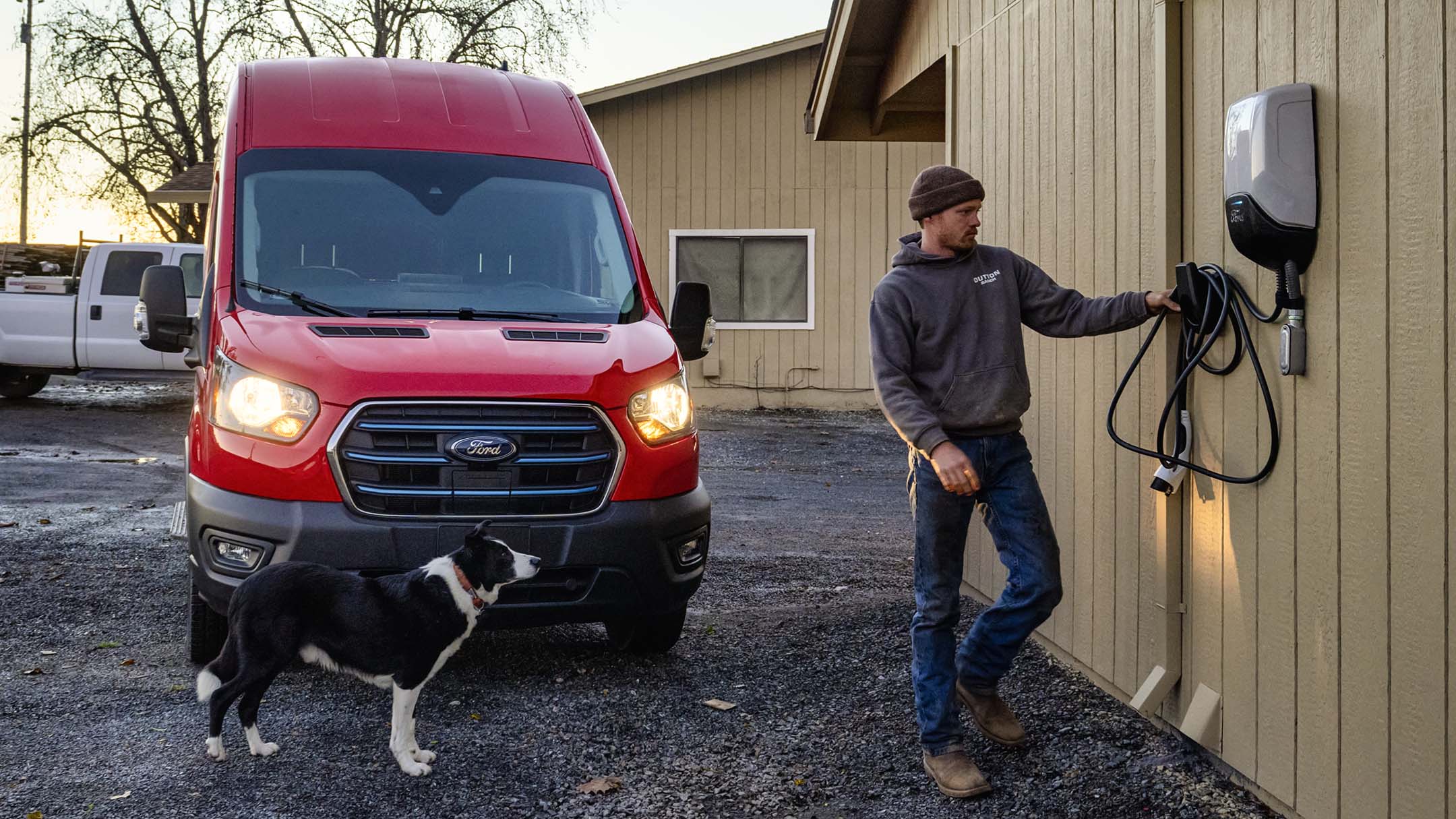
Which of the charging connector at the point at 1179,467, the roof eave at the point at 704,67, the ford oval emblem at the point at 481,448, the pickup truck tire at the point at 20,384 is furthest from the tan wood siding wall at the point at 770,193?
the charging connector at the point at 1179,467

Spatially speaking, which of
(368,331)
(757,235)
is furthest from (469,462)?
(757,235)

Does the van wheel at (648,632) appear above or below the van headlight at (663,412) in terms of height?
below

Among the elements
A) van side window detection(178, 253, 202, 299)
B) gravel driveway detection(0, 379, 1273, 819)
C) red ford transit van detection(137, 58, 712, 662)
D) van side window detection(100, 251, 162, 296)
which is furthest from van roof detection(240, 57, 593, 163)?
van side window detection(100, 251, 162, 296)

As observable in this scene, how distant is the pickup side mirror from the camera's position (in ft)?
18.5

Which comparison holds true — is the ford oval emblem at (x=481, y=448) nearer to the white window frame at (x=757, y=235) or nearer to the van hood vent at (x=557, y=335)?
the van hood vent at (x=557, y=335)

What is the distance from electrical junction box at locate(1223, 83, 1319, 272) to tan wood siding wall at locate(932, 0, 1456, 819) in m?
0.05

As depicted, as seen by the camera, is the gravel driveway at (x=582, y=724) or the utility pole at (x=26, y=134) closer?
the gravel driveway at (x=582, y=724)

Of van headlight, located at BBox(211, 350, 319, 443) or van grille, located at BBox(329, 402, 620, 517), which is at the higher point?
van headlight, located at BBox(211, 350, 319, 443)

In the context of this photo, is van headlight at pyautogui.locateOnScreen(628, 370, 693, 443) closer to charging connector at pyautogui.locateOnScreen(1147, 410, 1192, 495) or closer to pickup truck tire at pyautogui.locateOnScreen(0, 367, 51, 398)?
charging connector at pyautogui.locateOnScreen(1147, 410, 1192, 495)

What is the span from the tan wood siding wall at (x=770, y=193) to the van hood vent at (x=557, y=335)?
1261 centimetres

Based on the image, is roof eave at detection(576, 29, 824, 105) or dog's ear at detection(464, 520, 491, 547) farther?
roof eave at detection(576, 29, 824, 105)

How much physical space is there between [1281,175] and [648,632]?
3.33 metres

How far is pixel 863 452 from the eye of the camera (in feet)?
47.0

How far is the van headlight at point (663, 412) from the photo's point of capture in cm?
502
